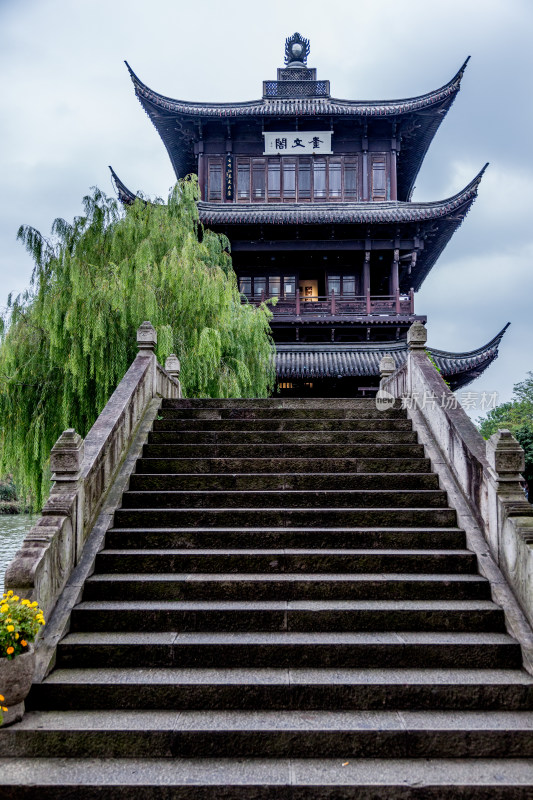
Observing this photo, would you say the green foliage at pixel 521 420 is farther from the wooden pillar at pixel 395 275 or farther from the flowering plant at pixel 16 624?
the flowering plant at pixel 16 624

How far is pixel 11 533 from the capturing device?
62.1 feet

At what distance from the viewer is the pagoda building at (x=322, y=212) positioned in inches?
627

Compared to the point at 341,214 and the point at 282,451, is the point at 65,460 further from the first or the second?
the point at 341,214

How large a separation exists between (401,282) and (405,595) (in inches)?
694

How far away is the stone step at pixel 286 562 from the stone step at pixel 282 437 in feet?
5.87

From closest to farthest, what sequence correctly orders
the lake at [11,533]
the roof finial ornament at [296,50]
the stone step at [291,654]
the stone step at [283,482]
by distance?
1. the stone step at [291,654]
2. the stone step at [283,482]
3. the lake at [11,533]
4. the roof finial ornament at [296,50]

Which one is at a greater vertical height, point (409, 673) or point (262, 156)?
point (262, 156)

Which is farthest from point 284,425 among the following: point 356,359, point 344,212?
point 344,212

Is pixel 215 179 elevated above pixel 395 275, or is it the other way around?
pixel 215 179

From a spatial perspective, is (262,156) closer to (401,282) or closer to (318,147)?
(318,147)

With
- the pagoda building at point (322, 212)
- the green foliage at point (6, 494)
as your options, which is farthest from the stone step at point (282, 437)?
the green foliage at point (6, 494)

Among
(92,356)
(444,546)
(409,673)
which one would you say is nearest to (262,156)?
(92,356)

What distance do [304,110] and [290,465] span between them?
16.0m

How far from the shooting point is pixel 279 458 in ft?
17.6
